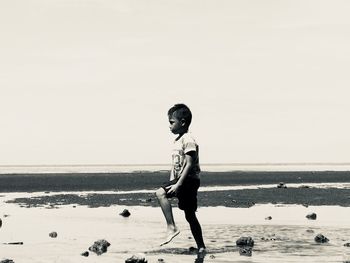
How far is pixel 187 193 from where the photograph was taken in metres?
15.4

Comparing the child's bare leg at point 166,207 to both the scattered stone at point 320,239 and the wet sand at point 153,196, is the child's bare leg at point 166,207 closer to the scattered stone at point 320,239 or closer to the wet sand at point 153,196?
the scattered stone at point 320,239

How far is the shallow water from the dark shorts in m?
1.20

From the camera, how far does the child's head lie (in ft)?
50.2

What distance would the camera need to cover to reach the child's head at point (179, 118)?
15.3m

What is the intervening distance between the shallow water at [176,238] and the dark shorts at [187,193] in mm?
1199

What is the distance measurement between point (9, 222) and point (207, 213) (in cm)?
910

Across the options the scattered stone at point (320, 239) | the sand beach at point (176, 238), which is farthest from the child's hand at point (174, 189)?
the scattered stone at point (320, 239)

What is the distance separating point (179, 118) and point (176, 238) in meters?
6.43

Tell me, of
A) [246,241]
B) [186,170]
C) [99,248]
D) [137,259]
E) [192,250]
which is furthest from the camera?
[246,241]

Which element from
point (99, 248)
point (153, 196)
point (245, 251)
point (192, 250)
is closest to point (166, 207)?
point (192, 250)

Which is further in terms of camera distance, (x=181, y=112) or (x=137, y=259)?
(x=181, y=112)

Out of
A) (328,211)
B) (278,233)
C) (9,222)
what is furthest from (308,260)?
(328,211)

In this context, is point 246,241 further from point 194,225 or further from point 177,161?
point 177,161

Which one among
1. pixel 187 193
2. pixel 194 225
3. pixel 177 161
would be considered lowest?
pixel 194 225
